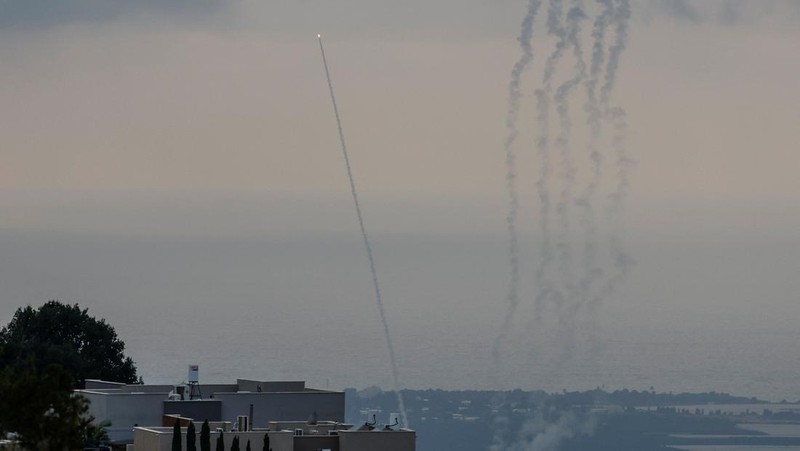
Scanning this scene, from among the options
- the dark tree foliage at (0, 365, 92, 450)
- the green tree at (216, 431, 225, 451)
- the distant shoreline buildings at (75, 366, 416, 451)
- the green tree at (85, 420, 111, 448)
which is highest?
the distant shoreline buildings at (75, 366, 416, 451)

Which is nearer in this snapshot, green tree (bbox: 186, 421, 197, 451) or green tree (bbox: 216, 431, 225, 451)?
green tree (bbox: 216, 431, 225, 451)

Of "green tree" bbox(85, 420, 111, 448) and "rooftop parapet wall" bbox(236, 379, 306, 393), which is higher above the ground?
"rooftop parapet wall" bbox(236, 379, 306, 393)

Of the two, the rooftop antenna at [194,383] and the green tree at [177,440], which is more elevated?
the rooftop antenna at [194,383]

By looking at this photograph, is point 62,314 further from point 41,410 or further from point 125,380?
point 41,410

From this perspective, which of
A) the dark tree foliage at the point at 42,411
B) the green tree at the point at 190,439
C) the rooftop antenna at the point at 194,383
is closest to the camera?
the dark tree foliage at the point at 42,411

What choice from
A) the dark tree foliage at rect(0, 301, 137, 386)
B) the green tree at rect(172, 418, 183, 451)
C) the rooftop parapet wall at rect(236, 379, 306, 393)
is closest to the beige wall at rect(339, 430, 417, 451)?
the green tree at rect(172, 418, 183, 451)

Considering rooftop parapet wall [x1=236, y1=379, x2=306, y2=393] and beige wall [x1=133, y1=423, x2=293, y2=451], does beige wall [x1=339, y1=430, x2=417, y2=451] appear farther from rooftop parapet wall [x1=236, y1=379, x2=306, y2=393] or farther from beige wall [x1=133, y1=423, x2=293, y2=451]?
rooftop parapet wall [x1=236, y1=379, x2=306, y2=393]

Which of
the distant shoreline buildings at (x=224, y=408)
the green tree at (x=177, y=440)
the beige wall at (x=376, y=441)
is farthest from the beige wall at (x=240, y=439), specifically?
the distant shoreline buildings at (x=224, y=408)

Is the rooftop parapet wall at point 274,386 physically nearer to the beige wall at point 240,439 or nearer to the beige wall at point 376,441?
the beige wall at point 376,441

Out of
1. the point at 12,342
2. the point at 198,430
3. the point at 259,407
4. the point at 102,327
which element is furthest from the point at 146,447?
the point at 102,327
